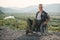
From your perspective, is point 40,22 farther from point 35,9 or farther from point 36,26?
point 35,9

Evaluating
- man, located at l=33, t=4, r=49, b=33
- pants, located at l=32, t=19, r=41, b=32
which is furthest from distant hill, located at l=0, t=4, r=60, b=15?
pants, located at l=32, t=19, r=41, b=32

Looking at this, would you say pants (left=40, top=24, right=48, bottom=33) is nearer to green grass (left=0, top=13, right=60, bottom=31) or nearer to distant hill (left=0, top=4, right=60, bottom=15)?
green grass (left=0, top=13, right=60, bottom=31)

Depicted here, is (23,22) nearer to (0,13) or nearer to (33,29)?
(33,29)

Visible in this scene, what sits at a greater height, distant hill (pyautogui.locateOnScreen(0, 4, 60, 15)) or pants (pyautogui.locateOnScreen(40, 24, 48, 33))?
distant hill (pyautogui.locateOnScreen(0, 4, 60, 15))

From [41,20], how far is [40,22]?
0.04m

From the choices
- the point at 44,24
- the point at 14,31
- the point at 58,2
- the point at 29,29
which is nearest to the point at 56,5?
the point at 58,2

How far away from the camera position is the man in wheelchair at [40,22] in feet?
13.3

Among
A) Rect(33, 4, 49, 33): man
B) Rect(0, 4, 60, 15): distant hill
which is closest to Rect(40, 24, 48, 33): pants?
Rect(33, 4, 49, 33): man

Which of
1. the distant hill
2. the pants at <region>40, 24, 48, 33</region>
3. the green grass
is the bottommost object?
the pants at <region>40, 24, 48, 33</region>

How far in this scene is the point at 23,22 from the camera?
13.7ft

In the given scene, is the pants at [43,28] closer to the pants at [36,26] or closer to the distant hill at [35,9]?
the pants at [36,26]

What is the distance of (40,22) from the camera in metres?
4.06

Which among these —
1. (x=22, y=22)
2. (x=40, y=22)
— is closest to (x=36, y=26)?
(x=40, y=22)

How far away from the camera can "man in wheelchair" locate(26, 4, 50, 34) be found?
4039 mm
